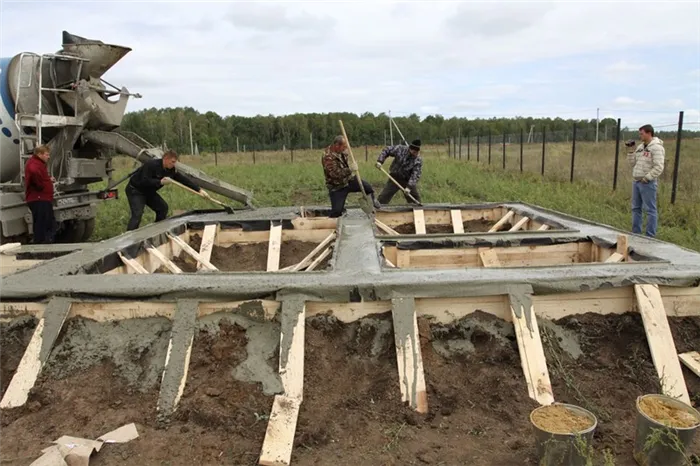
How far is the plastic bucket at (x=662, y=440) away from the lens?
2359 millimetres

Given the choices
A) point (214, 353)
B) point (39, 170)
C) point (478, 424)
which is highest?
point (39, 170)

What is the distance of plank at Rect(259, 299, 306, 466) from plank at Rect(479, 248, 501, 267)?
2.30m

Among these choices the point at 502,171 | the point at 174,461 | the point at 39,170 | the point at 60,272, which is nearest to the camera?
the point at 174,461

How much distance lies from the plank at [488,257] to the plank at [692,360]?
1.92 meters

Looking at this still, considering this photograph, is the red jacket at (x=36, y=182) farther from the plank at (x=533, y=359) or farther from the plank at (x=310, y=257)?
the plank at (x=533, y=359)

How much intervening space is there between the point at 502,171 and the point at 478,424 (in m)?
15.9

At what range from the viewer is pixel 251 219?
23.8 ft

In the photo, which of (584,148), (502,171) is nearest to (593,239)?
(502,171)

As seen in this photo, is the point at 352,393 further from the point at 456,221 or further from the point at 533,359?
the point at 456,221

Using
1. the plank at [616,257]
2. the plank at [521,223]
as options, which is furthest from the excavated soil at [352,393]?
the plank at [521,223]

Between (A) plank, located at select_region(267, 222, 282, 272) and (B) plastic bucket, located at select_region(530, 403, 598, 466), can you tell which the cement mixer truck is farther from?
(B) plastic bucket, located at select_region(530, 403, 598, 466)

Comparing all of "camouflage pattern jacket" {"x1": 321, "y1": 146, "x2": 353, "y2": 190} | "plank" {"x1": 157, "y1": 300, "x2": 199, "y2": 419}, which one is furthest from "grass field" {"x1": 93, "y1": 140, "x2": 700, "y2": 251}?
"plank" {"x1": 157, "y1": 300, "x2": 199, "y2": 419}

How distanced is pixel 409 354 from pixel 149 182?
17.8 ft

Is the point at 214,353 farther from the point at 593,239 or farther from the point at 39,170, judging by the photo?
the point at 39,170
